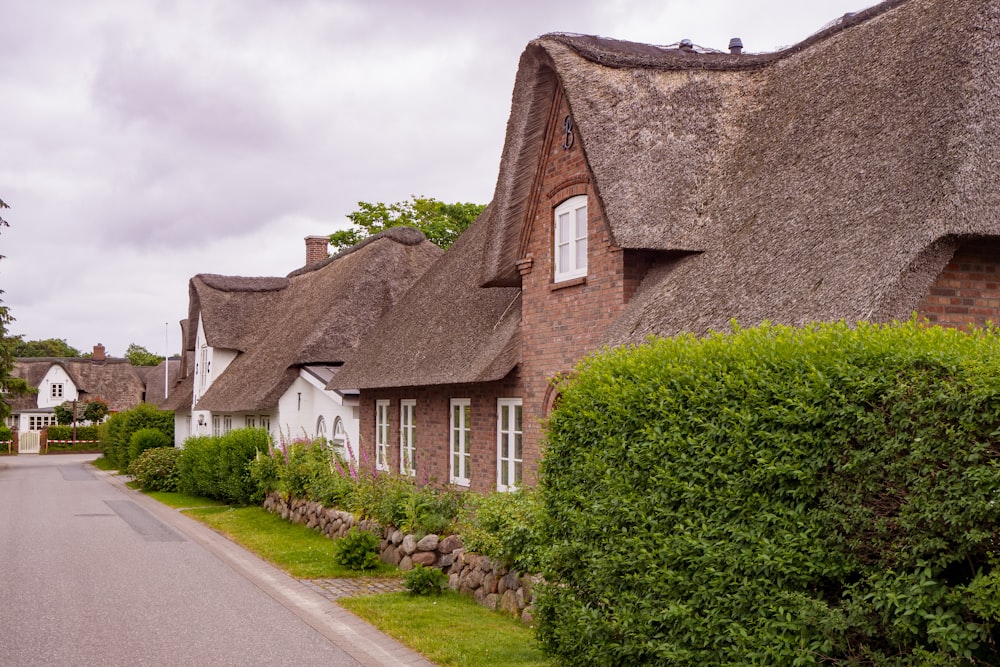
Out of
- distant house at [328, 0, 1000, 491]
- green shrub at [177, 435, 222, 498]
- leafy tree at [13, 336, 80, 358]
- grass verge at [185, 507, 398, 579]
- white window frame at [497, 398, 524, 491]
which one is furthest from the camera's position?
leafy tree at [13, 336, 80, 358]

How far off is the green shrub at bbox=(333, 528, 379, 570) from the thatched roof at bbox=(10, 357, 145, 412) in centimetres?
7120

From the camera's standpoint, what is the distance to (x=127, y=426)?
141 feet

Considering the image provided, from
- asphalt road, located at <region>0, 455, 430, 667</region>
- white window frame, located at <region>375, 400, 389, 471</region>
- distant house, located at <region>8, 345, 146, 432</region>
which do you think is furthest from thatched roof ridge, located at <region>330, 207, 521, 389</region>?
distant house, located at <region>8, 345, 146, 432</region>

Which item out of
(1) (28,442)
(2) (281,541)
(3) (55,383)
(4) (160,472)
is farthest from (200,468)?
(3) (55,383)

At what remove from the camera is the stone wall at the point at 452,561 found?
10.2 meters

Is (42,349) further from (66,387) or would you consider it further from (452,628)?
(452,628)

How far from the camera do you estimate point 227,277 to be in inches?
1519

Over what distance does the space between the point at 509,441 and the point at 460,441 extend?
2093 mm

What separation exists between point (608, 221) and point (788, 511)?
7.12 m

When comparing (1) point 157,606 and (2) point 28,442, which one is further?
(2) point 28,442

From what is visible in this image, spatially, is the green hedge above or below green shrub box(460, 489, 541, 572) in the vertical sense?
above

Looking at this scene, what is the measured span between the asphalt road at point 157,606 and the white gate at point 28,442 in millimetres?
49801

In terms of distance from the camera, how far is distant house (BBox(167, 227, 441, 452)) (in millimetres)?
25750

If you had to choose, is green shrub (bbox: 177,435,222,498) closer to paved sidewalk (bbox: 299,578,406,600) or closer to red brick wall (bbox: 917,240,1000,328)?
paved sidewalk (bbox: 299,578,406,600)
